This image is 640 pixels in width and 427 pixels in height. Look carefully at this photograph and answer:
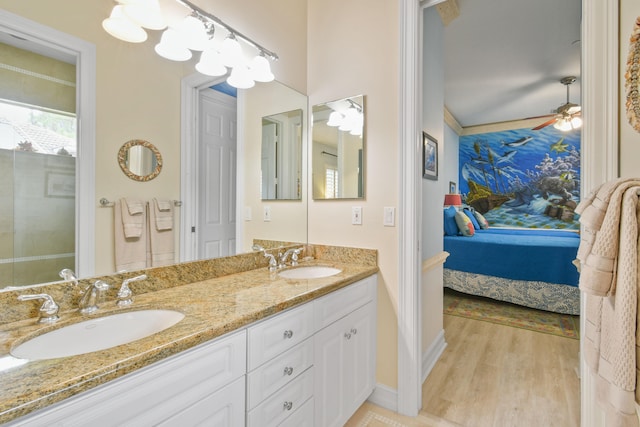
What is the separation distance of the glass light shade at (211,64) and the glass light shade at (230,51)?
1.2 inches

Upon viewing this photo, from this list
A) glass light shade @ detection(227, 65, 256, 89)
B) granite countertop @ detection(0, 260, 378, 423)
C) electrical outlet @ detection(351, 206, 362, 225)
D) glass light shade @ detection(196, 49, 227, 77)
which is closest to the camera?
granite countertop @ detection(0, 260, 378, 423)

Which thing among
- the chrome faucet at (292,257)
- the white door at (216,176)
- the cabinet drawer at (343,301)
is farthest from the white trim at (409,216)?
the white door at (216,176)

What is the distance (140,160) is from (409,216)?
4.48 feet

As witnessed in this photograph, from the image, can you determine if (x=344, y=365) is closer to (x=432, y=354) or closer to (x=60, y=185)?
(x=432, y=354)

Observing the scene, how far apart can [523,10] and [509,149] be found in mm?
3695

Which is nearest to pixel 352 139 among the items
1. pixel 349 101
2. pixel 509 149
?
pixel 349 101

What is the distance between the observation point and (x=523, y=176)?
5621 mm

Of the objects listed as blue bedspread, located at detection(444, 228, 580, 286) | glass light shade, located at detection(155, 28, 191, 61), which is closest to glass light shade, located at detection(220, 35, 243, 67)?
glass light shade, located at detection(155, 28, 191, 61)

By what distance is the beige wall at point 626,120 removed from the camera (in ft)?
3.43

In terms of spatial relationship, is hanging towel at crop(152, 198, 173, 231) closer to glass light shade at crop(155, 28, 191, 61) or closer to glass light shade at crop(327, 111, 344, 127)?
glass light shade at crop(155, 28, 191, 61)

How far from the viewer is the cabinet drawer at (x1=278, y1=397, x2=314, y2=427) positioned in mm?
1182

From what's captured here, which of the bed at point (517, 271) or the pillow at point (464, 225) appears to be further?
the pillow at point (464, 225)

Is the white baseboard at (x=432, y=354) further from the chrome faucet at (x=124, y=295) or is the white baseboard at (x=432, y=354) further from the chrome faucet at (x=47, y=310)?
the chrome faucet at (x=47, y=310)

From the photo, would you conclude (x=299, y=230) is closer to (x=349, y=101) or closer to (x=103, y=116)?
(x=349, y=101)
